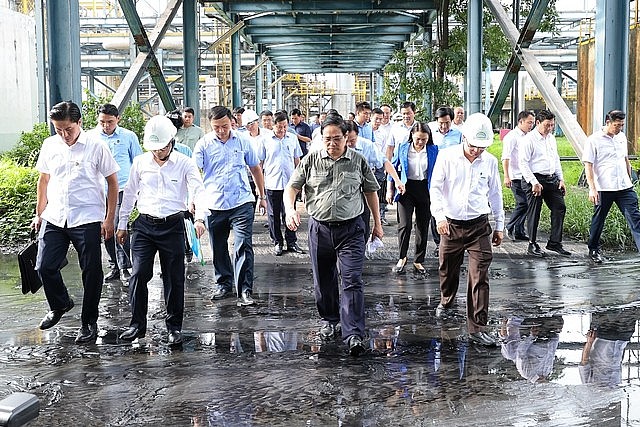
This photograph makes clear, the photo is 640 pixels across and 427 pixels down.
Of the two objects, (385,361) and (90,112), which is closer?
(385,361)

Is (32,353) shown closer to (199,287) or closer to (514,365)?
(199,287)

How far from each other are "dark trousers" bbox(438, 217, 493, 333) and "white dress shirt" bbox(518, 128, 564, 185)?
438 cm

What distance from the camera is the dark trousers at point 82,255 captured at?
7.05 metres

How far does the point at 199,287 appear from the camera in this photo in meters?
9.48

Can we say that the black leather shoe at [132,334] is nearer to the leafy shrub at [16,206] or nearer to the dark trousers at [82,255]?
the dark trousers at [82,255]

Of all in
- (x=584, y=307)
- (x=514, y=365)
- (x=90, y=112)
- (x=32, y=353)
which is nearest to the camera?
(x=514, y=365)

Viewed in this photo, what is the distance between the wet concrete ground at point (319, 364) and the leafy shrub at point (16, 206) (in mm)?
3081

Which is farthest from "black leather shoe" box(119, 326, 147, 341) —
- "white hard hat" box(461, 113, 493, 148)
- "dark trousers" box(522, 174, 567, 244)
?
"dark trousers" box(522, 174, 567, 244)

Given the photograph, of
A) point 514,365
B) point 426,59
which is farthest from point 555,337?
point 426,59

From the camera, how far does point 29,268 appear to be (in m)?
7.38

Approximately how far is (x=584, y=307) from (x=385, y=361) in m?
2.71

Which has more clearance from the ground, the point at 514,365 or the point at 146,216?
the point at 146,216

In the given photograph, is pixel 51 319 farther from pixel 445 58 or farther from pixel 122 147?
pixel 445 58

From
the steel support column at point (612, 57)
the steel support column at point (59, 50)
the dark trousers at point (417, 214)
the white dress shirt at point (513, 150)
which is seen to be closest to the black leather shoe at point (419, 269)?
the dark trousers at point (417, 214)
